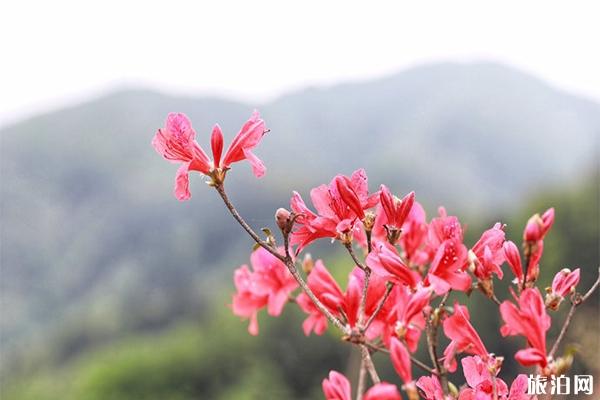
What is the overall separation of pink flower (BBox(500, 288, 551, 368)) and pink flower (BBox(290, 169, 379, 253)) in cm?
42

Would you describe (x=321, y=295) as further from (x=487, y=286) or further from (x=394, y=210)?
(x=487, y=286)

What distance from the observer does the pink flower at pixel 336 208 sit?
1623 millimetres

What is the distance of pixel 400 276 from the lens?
1496 mm

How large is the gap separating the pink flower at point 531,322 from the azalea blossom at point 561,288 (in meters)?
0.24

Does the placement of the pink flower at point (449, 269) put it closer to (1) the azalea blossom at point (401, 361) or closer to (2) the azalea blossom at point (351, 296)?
(2) the azalea blossom at point (351, 296)

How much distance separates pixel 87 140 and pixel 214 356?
15532 centimetres

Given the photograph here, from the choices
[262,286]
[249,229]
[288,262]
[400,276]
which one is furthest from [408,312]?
[262,286]

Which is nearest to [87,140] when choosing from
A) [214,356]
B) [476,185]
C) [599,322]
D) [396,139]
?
[396,139]

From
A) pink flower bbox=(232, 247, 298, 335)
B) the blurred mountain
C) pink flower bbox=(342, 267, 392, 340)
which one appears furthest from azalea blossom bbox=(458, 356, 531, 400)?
the blurred mountain

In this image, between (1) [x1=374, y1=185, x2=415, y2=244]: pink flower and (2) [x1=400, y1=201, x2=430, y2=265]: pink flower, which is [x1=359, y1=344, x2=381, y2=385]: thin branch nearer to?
(1) [x1=374, y1=185, x2=415, y2=244]: pink flower

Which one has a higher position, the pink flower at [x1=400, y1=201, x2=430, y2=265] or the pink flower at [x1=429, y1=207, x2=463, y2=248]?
the pink flower at [x1=429, y1=207, x2=463, y2=248]

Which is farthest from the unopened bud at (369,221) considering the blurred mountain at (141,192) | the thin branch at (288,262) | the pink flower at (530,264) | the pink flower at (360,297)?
the blurred mountain at (141,192)

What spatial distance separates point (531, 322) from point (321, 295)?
556mm

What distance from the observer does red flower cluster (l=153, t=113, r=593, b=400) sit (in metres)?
1.40
